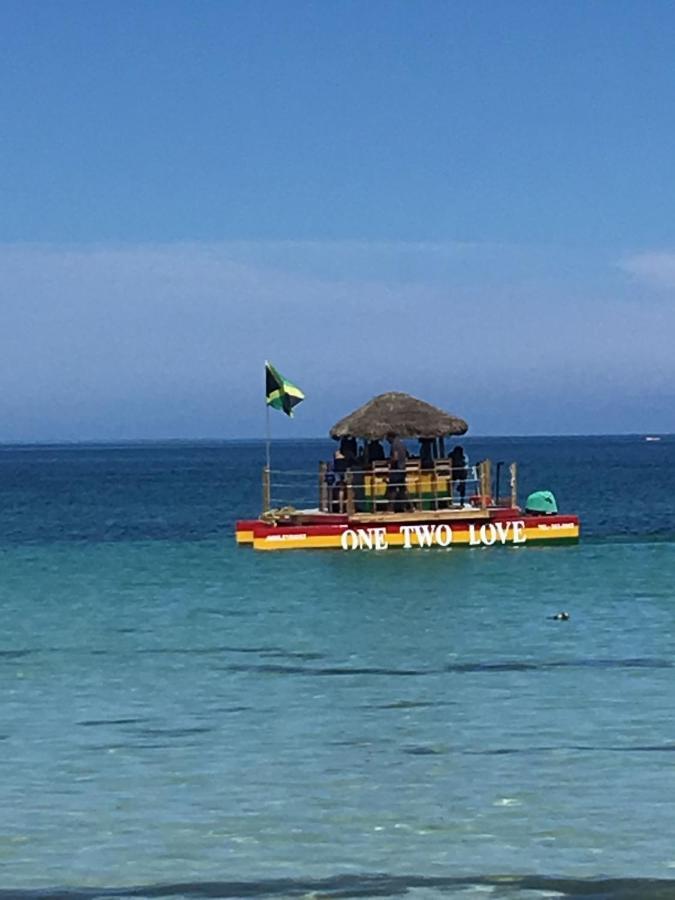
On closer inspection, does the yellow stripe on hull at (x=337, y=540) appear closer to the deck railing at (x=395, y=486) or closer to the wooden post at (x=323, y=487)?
the deck railing at (x=395, y=486)

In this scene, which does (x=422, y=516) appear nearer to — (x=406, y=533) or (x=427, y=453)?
(x=406, y=533)

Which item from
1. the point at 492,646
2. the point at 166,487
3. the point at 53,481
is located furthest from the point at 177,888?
the point at 53,481

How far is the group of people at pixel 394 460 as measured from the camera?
40.3 metres

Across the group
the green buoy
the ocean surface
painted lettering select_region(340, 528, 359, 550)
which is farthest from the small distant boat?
the ocean surface

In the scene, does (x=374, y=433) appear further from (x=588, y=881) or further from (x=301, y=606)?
(x=588, y=881)

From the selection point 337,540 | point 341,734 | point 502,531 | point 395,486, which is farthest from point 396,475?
point 341,734

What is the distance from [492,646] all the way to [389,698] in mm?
4711

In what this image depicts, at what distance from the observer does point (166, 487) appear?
102938 mm

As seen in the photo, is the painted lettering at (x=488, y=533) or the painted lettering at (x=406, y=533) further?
the painted lettering at (x=488, y=533)

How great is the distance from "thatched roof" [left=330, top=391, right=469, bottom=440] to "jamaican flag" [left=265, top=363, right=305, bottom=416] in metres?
2.50

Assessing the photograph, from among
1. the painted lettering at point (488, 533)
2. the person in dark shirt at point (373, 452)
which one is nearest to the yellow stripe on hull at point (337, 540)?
the painted lettering at point (488, 533)

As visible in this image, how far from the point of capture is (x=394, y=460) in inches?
1593

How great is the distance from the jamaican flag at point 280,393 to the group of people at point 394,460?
2672 mm

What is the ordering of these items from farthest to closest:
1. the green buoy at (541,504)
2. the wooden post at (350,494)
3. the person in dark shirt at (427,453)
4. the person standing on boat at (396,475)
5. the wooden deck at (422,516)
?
the green buoy at (541,504) → the person in dark shirt at (427,453) → the person standing on boat at (396,475) → the wooden post at (350,494) → the wooden deck at (422,516)
